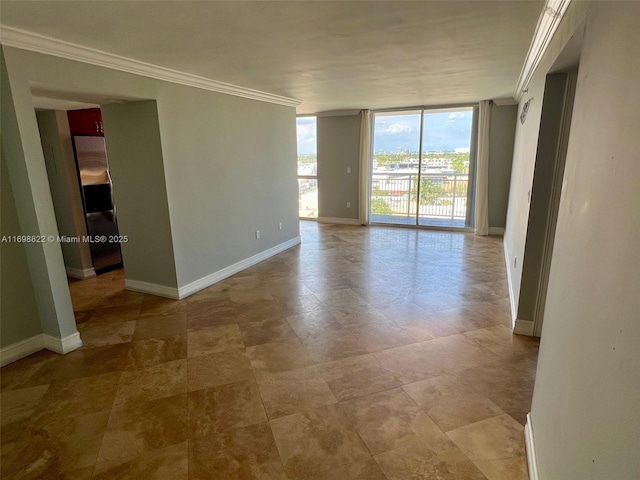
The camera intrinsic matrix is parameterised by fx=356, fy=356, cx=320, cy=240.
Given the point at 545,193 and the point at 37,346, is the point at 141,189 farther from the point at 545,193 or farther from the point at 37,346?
the point at 545,193

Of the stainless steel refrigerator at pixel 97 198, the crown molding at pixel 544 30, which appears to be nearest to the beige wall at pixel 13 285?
the stainless steel refrigerator at pixel 97 198

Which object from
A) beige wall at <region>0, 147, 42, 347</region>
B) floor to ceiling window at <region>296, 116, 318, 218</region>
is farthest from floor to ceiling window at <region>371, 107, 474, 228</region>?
beige wall at <region>0, 147, 42, 347</region>

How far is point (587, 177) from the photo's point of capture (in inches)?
49.1

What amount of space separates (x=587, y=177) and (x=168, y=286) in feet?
12.2

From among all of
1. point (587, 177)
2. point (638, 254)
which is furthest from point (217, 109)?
point (638, 254)

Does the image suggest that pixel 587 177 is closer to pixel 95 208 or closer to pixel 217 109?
pixel 217 109

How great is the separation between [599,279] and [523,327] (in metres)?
2.20

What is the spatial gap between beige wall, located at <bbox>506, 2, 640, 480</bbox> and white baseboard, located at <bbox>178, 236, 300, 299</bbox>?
3.37 meters

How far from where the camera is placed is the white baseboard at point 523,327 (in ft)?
9.59

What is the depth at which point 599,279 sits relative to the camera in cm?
103

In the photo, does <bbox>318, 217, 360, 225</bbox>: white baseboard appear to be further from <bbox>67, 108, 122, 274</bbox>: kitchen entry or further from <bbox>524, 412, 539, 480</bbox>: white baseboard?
<bbox>524, 412, 539, 480</bbox>: white baseboard

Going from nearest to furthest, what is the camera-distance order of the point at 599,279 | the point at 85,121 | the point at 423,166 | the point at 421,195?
the point at 599,279 → the point at 85,121 → the point at 423,166 → the point at 421,195

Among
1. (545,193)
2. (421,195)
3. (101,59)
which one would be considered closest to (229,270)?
(101,59)

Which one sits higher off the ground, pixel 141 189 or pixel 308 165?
pixel 308 165
